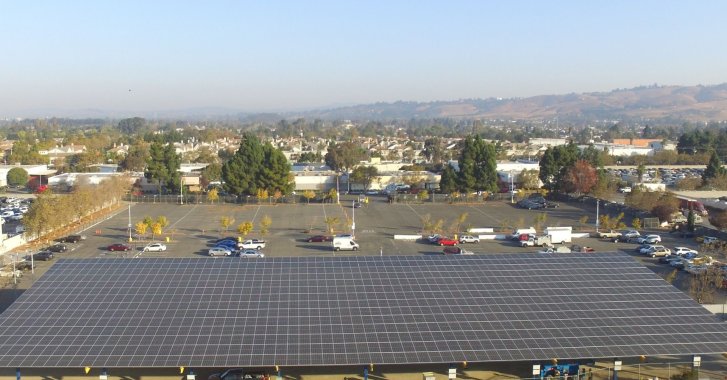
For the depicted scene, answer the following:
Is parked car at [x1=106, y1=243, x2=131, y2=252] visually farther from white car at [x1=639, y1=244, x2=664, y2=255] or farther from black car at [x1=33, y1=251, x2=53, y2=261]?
white car at [x1=639, y1=244, x2=664, y2=255]

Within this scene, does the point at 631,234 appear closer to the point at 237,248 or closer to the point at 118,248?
the point at 237,248

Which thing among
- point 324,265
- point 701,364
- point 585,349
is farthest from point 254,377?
point 701,364

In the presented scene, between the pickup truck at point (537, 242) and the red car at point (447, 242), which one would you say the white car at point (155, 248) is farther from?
the pickup truck at point (537, 242)

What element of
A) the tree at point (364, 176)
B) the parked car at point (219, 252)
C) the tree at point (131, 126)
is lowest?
the parked car at point (219, 252)

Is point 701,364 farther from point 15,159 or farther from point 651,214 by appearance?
point 15,159

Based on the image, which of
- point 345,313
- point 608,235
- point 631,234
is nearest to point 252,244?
point 345,313

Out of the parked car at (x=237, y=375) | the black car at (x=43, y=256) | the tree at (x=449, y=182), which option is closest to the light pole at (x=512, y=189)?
the tree at (x=449, y=182)

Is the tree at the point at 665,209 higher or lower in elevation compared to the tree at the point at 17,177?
lower

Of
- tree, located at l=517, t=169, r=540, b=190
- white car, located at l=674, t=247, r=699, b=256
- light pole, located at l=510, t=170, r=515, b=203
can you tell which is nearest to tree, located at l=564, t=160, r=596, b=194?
light pole, located at l=510, t=170, r=515, b=203
